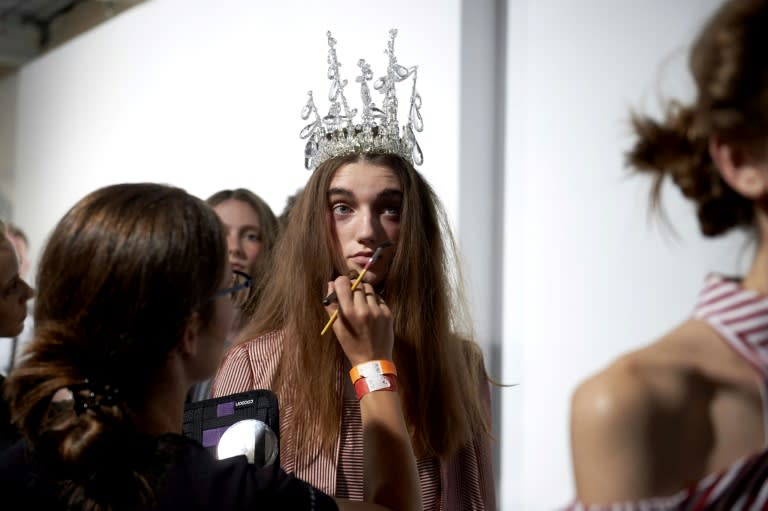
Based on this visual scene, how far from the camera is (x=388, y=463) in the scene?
133cm

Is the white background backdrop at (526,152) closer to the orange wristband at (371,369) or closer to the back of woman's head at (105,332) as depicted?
the orange wristband at (371,369)

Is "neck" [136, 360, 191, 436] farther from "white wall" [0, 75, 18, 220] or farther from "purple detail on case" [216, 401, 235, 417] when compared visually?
"white wall" [0, 75, 18, 220]

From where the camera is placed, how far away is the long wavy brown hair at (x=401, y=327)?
166cm

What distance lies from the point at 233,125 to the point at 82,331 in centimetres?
240

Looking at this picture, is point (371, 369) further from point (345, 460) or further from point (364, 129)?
point (364, 129)

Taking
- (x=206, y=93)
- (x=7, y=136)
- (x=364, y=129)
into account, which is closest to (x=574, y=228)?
(x=364, y=129)

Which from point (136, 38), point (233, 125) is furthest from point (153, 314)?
point (136, 38)

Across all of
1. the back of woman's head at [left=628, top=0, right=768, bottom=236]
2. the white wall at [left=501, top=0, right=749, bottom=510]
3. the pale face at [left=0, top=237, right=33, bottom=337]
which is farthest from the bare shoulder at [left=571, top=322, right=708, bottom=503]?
the pale face at [left=0, top=237, right=33, bottom=337]

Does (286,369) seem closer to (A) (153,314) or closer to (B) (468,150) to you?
(A) (153,314)

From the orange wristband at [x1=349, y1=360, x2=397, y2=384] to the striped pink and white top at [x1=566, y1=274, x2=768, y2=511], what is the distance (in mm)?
596

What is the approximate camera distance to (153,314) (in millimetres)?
1099

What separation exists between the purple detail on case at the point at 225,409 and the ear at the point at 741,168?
850 millimetres

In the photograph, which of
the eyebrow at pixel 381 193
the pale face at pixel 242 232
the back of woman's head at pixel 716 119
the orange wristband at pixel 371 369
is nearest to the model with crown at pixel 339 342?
the eyebrow at pixel 381 193

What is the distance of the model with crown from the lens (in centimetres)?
163
